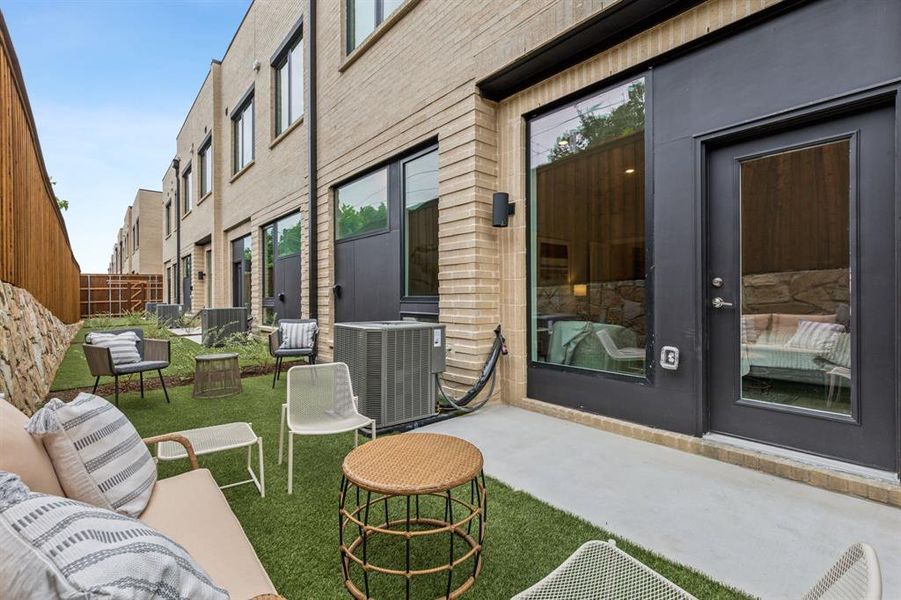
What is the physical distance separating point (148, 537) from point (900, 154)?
11.8 feet

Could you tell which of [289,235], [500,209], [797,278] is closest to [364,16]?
[500,209]

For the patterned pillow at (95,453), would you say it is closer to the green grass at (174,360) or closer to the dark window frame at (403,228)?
the dark window frame at (403,228)

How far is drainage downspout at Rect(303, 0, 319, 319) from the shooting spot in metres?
7.22

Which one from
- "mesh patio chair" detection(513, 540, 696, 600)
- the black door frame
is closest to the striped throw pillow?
"mesh patio chair" detection(513, 540, 696, 600)

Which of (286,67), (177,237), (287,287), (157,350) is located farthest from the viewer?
(177,237)

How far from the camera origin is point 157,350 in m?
5.08

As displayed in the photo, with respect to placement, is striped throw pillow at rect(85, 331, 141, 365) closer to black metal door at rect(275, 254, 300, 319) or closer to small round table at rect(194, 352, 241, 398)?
small round table at rect(194, 352, 241, 398)

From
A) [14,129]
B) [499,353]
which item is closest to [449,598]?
[499,353]

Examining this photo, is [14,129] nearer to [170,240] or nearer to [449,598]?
[449,598]

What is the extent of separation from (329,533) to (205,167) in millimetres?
16196

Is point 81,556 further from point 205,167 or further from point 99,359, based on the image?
point 205,167

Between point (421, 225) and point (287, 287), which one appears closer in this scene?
point (421, 225)

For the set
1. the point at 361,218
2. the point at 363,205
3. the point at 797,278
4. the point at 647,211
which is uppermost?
the point at 363,205

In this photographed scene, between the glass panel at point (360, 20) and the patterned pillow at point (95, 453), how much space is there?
240 inches
